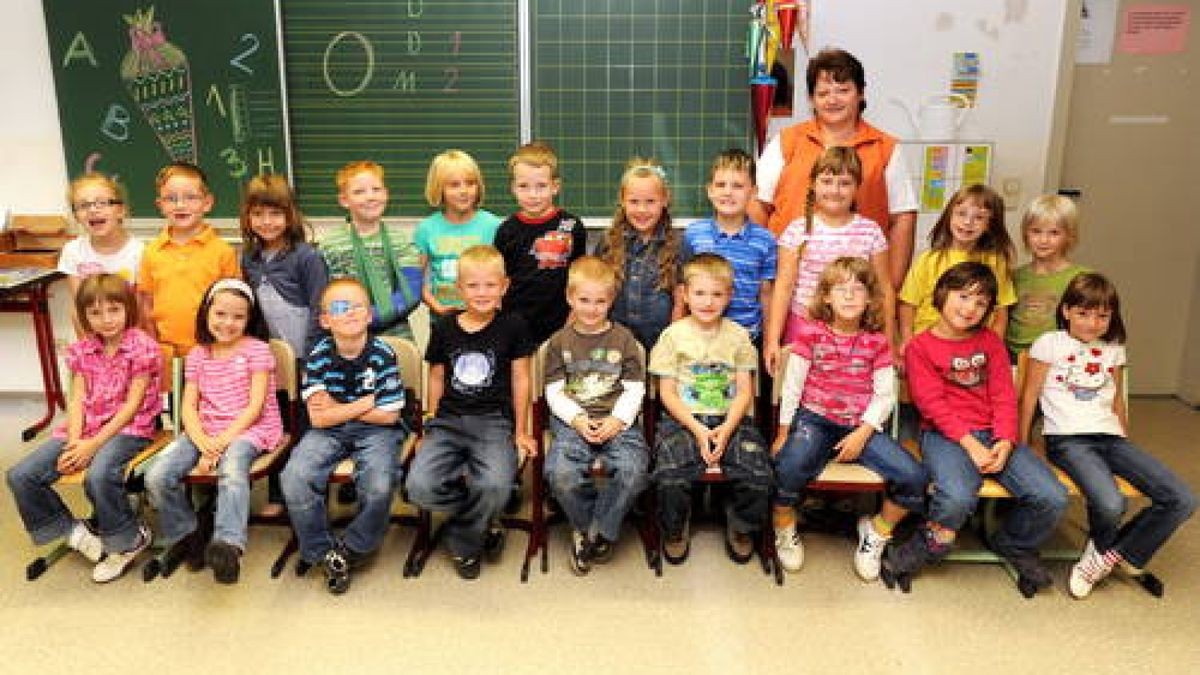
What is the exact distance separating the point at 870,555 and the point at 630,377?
3.13ft

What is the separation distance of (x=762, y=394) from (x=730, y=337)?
340 millimetres

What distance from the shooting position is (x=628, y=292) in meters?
3.07

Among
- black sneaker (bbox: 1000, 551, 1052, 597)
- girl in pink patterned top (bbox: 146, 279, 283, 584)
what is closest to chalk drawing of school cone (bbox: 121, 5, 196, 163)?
girl in pink patterned top (bbox: 146, 279, 283, 584)

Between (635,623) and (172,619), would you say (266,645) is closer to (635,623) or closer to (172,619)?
(172,619)

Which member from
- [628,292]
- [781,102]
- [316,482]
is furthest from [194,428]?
[781,102]

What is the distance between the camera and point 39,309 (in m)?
4.00

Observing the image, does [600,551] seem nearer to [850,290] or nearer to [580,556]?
[580,556]

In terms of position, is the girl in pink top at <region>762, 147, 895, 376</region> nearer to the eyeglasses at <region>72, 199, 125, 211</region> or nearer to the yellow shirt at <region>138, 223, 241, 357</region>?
the yellow shirt at <region>138, 223, 241, 357</region>

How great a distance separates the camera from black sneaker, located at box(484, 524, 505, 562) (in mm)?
2938

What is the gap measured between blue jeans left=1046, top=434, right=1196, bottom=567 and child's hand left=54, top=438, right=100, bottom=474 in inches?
121

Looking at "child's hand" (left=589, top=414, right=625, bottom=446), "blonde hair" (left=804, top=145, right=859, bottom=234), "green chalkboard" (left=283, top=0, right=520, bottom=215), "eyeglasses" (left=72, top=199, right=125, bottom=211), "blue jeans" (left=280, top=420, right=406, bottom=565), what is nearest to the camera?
"blue jeans" (left=280, top=420, right=406, bottom=565)

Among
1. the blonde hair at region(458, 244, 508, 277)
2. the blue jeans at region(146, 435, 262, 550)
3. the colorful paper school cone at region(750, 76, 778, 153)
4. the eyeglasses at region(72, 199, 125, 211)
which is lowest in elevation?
the blue jeans at region(146, 435, 262, 550)

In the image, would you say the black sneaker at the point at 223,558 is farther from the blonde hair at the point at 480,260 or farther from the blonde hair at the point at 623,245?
the blonde hair at the point at 623,245

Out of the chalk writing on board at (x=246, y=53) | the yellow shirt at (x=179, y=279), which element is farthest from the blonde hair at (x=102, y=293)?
the chalk writing on board at (x=246, y=53)
